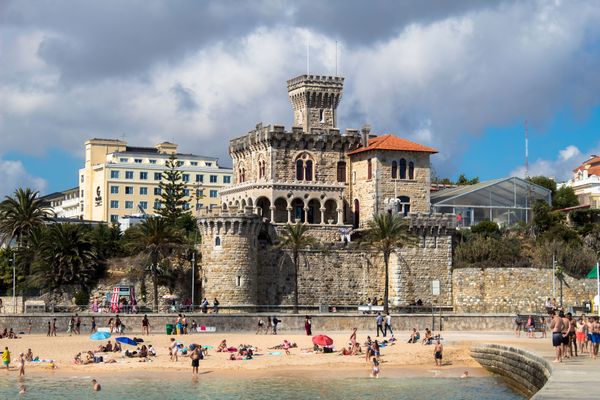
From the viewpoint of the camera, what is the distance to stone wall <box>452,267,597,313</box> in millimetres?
70125

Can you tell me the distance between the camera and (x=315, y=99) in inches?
3137

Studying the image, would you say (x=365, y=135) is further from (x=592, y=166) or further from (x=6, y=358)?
(x=592, y=166)

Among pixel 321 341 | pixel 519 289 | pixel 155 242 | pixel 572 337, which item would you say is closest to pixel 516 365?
pixel 572 337

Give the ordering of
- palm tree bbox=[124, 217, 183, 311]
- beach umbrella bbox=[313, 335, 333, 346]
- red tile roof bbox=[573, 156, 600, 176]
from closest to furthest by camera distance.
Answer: beach umbrella bbox=[313, 335, 333, 346] → palm tree bbox=[124, 217, 183, 311] → red tile roof bbox=[573, 156, 600, 176]

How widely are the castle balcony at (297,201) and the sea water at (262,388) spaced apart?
29.7 metres


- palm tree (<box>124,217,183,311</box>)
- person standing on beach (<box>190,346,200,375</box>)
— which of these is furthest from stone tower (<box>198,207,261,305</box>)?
person standing on beach (<box>190,346,200,375</box>)

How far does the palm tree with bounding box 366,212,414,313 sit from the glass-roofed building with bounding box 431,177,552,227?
9.14 meters

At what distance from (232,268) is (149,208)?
216ft

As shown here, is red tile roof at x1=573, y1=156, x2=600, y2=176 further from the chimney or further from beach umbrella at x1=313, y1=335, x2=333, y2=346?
beach umbrella at x1=313, y1=335, x2=333, y2=346

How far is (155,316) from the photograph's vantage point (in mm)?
61844

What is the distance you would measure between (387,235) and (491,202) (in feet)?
52.1

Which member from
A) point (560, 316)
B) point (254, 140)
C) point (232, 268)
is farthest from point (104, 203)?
point (560, 316)

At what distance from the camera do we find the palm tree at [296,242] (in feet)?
224

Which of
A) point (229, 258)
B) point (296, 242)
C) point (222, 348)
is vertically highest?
point (296, 242)
